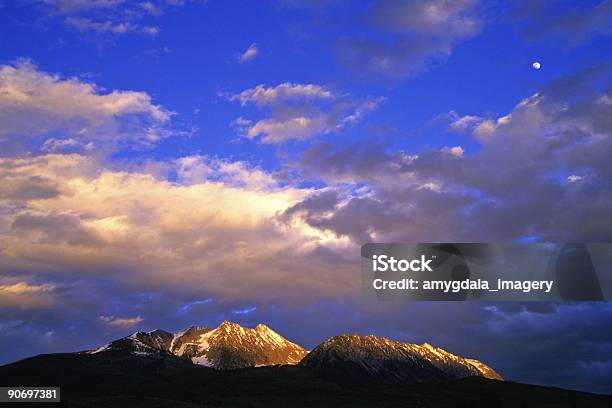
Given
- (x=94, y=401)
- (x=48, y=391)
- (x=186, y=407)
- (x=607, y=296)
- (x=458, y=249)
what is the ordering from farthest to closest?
(x=94, y=401)
(x=186, y=407)
(x=48, y=391)
(x=607, y=296)
(x=458, y=249)

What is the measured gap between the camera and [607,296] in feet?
229

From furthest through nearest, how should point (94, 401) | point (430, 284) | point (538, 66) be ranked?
point (94, 401) → point (538, 66) → point (430, 284)

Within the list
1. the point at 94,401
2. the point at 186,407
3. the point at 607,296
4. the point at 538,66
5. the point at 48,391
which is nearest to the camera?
the point at 607,296

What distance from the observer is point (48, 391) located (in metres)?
89.4

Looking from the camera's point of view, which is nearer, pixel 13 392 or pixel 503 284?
pixel 503 284

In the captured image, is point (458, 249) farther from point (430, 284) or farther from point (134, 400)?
point (134, 400)

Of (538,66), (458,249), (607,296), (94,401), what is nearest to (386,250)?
(458,249)

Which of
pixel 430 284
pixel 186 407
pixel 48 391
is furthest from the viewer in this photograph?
pixel 186 407

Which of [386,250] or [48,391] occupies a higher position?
[386,250]

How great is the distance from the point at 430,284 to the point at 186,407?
97.6m

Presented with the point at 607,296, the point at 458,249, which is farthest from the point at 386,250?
the point at 607,296

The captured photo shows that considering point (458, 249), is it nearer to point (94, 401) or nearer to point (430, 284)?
point (430, 284)

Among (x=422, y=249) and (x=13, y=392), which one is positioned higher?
(x=422, y=249)

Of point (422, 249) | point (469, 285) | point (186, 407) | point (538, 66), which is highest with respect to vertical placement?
point (538, 66)
